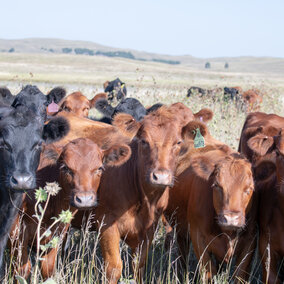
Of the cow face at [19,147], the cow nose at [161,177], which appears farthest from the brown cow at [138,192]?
the cow face at [19,147]

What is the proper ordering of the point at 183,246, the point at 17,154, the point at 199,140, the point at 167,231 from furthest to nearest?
the point at 167,231, the point at 183,246, the point at 199,140, the point at 17,154

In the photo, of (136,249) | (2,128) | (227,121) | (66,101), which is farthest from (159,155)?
(227,121)

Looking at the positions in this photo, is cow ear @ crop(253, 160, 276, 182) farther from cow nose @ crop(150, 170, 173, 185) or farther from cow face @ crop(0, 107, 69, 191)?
cow face @ crop(0, 107, 69, 191)

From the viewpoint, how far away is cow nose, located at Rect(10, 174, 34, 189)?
3.76 meters

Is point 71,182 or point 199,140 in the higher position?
point 199,140

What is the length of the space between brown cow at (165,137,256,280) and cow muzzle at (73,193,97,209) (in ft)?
3.63

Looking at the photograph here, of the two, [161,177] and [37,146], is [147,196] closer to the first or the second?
[161,177]

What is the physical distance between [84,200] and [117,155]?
753mm

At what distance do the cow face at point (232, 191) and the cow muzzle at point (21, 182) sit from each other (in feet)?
5.35

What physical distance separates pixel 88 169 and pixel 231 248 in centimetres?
152

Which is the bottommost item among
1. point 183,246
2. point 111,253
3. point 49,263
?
point 183,246

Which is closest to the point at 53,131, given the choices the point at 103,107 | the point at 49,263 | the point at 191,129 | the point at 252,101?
the point at 49,263

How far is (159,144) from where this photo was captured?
4551 mm

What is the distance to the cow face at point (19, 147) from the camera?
382cm
